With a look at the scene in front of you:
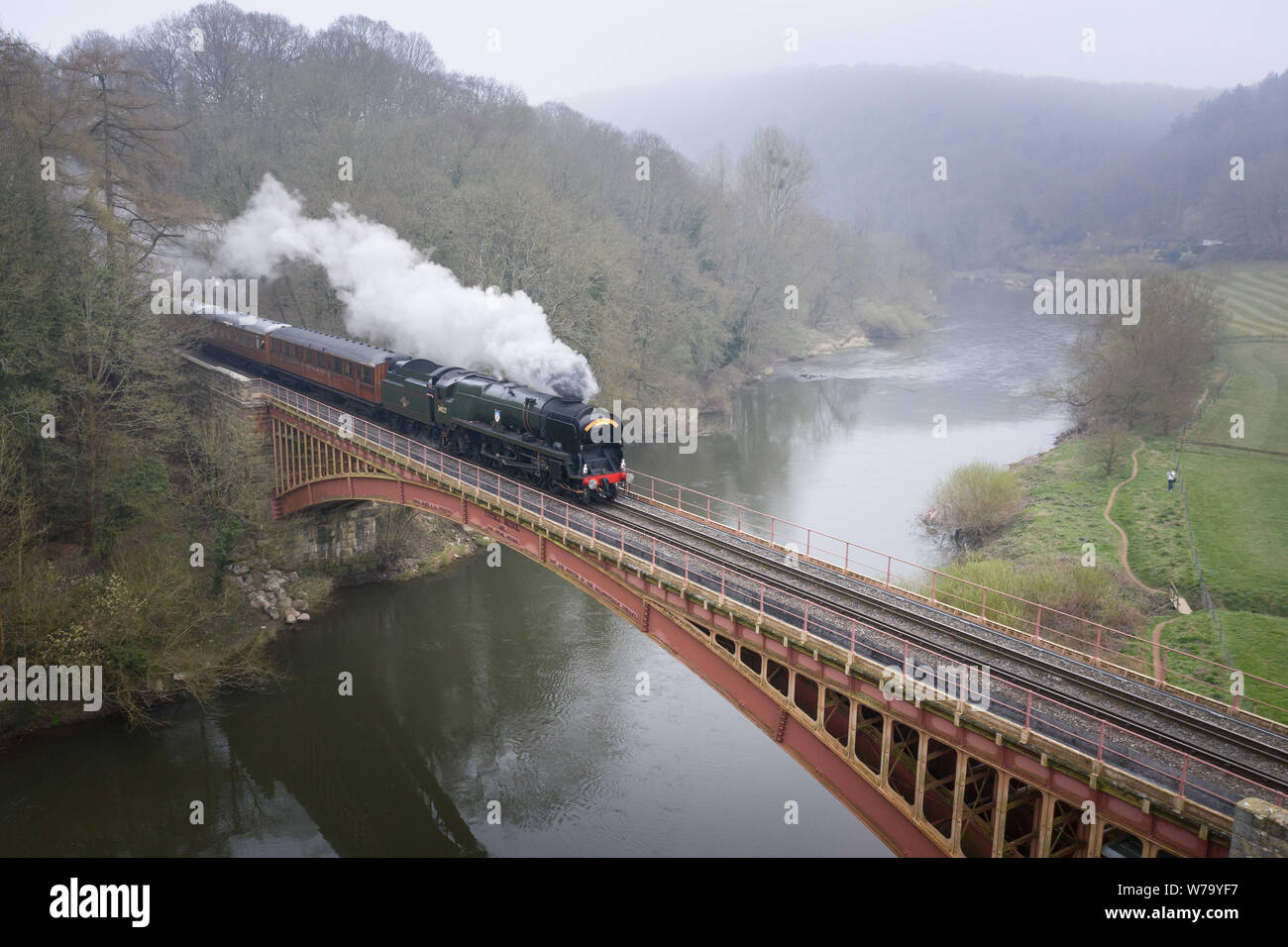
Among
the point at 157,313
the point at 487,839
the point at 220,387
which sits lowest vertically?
the point at 487,839

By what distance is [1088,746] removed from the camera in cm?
1193

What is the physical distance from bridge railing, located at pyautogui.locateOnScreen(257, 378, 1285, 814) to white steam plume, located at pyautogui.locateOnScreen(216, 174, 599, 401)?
335cm

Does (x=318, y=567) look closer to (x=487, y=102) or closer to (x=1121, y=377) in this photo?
(x=1121, y=377)

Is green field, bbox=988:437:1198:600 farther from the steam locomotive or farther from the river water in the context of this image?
the steam locomotive

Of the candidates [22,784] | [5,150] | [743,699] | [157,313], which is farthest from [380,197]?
[743,699]

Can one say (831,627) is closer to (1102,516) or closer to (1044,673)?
(1044,673)

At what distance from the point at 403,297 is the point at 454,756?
56.9ft

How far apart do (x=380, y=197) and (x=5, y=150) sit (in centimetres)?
1904

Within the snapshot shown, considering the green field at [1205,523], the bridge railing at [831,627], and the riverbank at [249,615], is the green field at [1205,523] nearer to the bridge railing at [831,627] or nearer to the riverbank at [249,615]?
the bridge railing at [831,627]

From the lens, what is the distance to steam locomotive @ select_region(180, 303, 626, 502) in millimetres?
21531

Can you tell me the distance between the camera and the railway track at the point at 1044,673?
12.1 m

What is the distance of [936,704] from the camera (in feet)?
→ 40.4

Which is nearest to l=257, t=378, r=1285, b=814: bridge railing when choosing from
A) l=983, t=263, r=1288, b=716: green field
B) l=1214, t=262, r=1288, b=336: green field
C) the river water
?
the river water

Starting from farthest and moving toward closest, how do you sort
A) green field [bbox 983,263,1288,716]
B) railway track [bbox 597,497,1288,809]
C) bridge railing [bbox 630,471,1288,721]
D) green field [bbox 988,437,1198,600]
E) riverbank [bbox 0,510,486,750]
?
green field [bbox 988,437,1198,600], green field [bbox 983,263,1288,716], riverbank [bbox 0,510,486,750], bridge railing [bbox 630,471,1288,721], railway track [bbox 597,497,1288,809]
